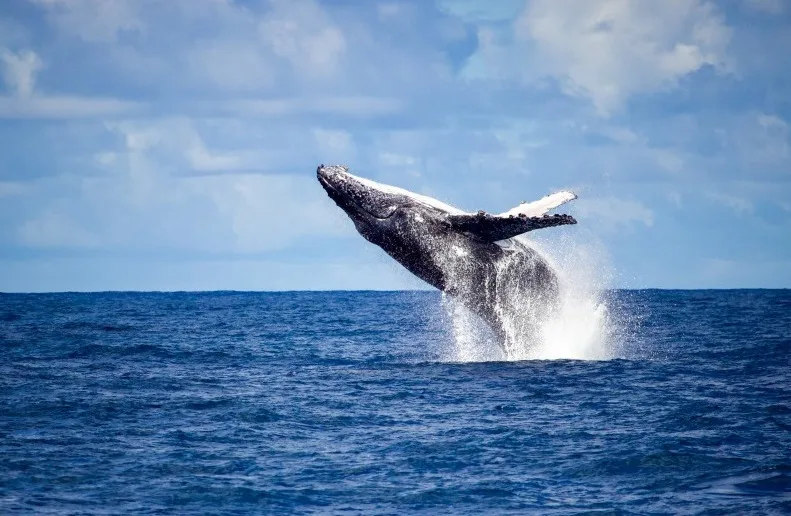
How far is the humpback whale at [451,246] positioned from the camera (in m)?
17.3

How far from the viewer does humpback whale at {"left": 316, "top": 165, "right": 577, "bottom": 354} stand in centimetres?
1733

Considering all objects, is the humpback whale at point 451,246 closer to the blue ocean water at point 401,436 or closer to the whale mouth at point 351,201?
the whale mouth at point 351,201

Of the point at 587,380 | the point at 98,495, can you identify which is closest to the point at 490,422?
the point at 587,380

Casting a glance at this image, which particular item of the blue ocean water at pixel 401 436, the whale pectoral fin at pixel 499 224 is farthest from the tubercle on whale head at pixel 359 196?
the blue ocean water at pixel 401 436

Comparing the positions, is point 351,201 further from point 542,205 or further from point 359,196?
point 542,205

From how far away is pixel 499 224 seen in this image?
53.3ft

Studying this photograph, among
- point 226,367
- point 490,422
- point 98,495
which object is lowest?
point 98,495

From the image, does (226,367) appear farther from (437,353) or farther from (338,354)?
(437,353)

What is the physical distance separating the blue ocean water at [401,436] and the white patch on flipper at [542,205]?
286 cm

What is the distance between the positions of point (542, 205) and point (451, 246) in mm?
1805

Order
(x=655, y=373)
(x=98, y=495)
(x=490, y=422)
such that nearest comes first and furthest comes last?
(x=98, y=495) < (x=490, y=422) < (x=655, y=373)

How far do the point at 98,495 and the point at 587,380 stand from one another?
29.8ft

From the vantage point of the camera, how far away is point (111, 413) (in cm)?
1427

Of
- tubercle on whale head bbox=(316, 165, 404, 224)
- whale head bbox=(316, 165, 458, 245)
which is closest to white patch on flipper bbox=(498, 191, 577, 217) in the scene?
whale head bbox=(316, 165, 458, 245)
